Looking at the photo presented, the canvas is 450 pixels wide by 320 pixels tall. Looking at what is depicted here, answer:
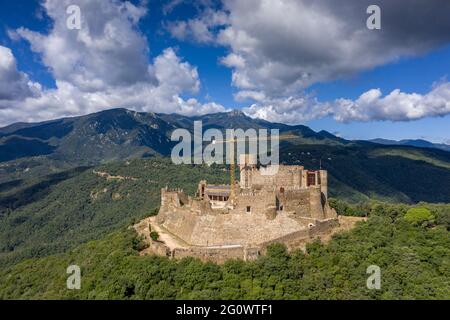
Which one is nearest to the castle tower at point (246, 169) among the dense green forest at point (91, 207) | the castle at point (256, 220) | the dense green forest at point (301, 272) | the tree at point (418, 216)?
the castle at point (256, 220)

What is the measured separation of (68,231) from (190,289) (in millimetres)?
130323

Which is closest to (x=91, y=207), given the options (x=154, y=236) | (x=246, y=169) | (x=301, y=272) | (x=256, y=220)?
(x=154, y=236)

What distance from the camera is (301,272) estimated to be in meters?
42.8

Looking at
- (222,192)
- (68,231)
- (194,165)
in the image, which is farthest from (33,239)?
(222,192)

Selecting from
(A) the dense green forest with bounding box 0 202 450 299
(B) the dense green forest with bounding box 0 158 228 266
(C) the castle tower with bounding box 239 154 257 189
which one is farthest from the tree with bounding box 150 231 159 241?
(B) the dense green forest with bounding box 0 158 228 266

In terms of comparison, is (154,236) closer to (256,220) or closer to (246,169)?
(256,220)

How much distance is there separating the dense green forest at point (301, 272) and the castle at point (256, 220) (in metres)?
1.73

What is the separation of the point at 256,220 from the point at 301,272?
8.38m

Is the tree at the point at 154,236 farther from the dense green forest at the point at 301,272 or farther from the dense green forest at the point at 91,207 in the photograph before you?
the dense green forest at the point at 91,207

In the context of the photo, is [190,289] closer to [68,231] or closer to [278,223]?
[278,223]

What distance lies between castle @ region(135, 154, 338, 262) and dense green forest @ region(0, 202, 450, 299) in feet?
5.67

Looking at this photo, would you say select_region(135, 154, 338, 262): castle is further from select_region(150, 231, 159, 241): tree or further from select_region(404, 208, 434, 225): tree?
select_region(404, 208, 434, 225): tree
